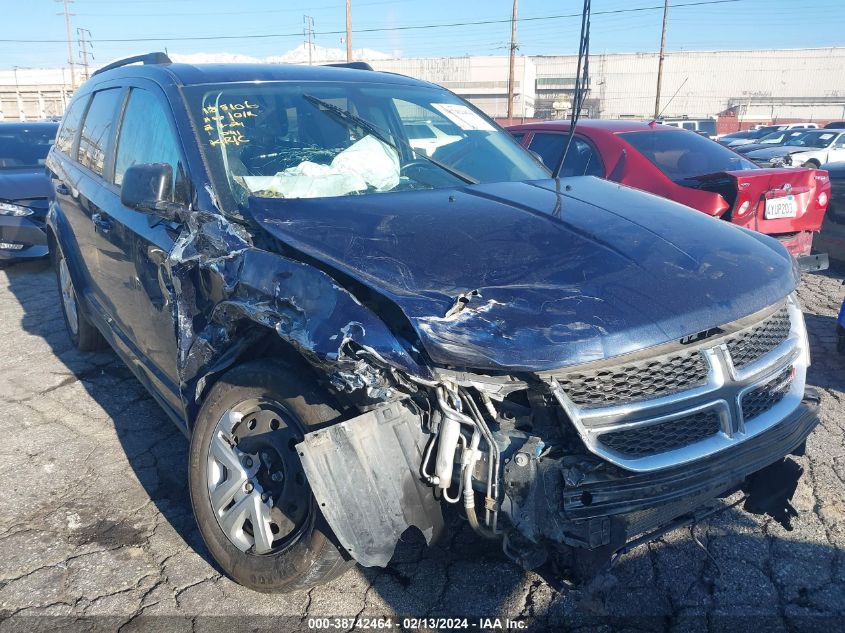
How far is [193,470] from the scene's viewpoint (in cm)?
266

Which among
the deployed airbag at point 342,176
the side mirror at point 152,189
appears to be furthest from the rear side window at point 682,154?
the side mirror at point 152,189

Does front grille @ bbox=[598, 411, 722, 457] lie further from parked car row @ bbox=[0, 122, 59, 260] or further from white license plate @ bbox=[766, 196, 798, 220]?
parked car row @ bbox=[0, 122, 59, 260]

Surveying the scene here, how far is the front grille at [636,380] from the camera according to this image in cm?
201

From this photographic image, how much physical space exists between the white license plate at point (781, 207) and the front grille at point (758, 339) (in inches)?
122

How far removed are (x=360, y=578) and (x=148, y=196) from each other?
1757 millimetres

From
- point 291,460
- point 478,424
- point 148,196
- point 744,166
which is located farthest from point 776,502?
point 744,166

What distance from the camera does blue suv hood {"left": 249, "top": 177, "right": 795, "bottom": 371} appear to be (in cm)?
194

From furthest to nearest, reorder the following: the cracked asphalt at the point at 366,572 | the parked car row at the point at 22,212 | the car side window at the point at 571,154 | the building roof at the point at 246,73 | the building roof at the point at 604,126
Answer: the parked car row at the point at 22,212 → the building roof at the point at 604,126 → the car side window at the point at 571,154 → the building roof at the point at 246,73 → the cracked asphalt at the point at 366,572

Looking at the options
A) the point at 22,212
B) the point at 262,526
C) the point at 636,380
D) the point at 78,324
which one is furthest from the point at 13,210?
the point at 636,380

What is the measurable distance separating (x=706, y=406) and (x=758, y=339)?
0.40 m

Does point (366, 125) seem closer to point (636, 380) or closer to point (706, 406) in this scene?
point (636, 380)

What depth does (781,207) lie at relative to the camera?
5.31 metres

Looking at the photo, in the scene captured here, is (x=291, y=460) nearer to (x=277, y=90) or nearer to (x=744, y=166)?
(x=277, y=90)

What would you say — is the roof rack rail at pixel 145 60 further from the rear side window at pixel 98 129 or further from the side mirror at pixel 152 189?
the side mirror at pixel 152 189
